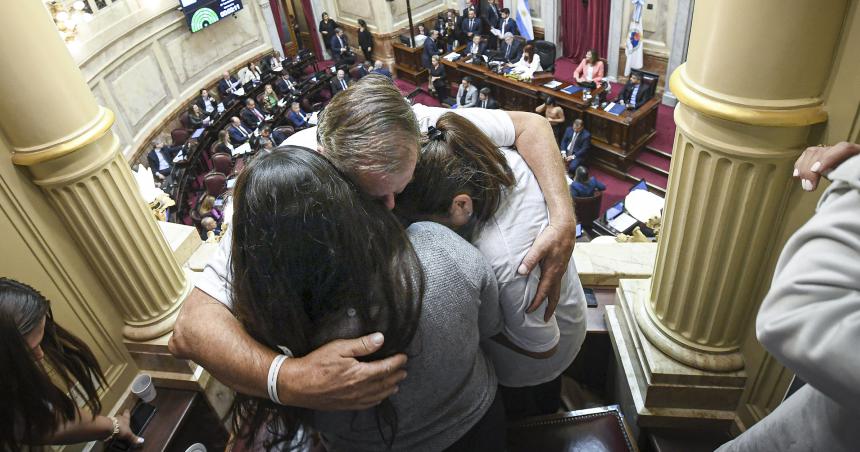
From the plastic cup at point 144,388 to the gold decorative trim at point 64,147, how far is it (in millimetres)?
1262

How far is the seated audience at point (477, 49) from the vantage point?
9.93m

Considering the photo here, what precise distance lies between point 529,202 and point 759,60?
2.38ft

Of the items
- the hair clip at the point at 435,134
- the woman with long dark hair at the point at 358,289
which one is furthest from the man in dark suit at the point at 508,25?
the woman with long dark hair at the point at 358,289

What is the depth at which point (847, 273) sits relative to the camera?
76 centimetres

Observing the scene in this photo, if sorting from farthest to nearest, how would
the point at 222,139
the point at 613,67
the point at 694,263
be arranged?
the point at 613,67 → the point at 222,139 → the point at 694,263

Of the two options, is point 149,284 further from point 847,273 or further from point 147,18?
point 147,18

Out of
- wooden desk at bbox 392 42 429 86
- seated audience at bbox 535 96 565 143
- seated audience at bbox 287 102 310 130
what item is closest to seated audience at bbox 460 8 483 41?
wooden desk at bbox 392 42 429 86

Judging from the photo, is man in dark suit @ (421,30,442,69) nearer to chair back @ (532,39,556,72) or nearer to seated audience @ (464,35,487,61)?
seated audience @ (464,35,487,61)

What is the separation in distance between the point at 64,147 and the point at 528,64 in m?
8.03

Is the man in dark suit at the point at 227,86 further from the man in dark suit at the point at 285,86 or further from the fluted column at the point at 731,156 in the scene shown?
the fluted column at the point at 731,156

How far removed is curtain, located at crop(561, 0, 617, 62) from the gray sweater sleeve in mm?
10519

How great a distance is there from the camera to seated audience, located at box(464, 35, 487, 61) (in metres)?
9.93

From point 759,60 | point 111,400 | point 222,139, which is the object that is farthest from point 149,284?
point 222,139

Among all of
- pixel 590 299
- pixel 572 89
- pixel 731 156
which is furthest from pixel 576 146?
pixel 731 156
